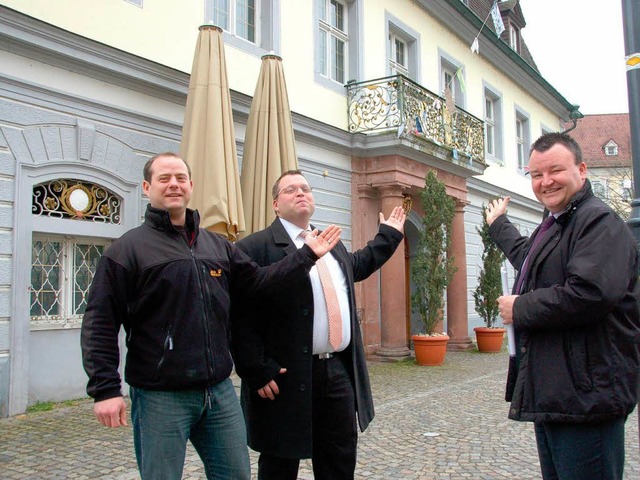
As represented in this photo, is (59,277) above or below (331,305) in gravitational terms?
above

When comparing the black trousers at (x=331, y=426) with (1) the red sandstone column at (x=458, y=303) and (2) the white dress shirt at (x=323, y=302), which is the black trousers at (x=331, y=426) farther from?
(1) the red sandstone column at (x=458, y=303)

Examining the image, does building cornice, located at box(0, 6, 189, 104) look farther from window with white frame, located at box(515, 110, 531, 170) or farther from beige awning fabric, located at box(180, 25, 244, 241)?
window with white frame, located at box(515, 110, 531, 170)

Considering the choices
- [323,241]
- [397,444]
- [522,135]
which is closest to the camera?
[323,241]

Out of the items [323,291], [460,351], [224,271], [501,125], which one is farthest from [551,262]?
[501,125]

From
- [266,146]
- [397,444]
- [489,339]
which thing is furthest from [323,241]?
[489,339]

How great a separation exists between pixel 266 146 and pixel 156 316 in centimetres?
605

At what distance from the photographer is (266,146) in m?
8.42

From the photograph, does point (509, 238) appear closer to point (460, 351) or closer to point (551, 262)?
point (551, 262)

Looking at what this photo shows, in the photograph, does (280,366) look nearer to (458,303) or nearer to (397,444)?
(397,444)

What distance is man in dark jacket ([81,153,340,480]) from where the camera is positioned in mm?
2514

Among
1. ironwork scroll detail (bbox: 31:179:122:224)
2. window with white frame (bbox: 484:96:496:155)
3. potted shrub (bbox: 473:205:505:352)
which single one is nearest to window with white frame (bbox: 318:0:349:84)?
potted shrub (bbox: 473:205:505:352)

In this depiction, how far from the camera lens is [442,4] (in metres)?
14.6

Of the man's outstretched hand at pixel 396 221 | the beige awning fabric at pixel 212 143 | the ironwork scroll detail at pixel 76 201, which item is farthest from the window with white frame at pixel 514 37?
the man's outstretched hand at pixel 396 221

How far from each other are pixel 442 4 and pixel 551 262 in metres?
13.4
